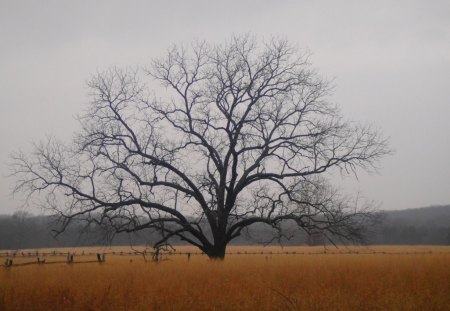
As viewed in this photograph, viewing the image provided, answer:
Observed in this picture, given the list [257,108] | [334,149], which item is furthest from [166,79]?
[334,149]

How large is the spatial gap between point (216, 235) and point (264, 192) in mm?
2777

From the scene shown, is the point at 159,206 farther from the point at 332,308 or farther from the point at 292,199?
the point at 332,308

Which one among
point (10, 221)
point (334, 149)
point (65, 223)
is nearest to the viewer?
point (65, 223)

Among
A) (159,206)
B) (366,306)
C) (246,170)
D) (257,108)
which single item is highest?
(257,108)

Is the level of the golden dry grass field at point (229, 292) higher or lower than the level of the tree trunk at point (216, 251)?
lower

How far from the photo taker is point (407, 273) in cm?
1164

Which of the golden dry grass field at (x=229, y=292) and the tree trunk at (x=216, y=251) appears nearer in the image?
→ the golden dry grass field at (x=229, y=292)

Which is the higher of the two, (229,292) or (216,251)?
(216,251)

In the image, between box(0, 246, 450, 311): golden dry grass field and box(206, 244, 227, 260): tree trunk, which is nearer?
box(0, 246, 450, 311): golden dry grass field

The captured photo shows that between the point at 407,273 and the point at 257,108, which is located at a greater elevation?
the point at 257,108

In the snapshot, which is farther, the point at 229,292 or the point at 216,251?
the point at 216,251

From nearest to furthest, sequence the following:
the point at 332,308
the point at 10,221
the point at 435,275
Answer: the point at 332,308 < the point at 435,275 < the point at 10,221

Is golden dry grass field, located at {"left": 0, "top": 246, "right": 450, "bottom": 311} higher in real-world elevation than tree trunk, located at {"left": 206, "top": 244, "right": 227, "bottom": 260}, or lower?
lower

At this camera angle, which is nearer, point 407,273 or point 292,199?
point 407,273
